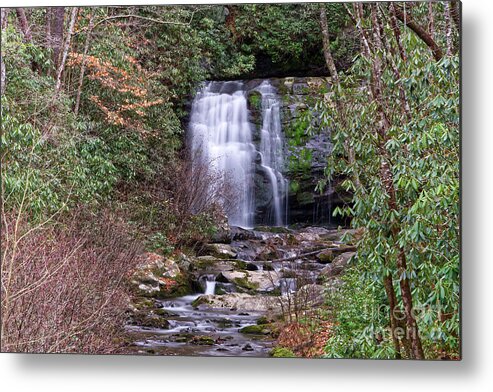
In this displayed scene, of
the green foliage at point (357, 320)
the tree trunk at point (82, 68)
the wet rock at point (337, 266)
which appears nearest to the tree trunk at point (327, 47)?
the wet rock at point (337, 266)

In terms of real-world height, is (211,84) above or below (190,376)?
above

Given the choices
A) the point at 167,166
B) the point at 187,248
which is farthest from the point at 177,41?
the point at 187,248

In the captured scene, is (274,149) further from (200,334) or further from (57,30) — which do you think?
(57,30)

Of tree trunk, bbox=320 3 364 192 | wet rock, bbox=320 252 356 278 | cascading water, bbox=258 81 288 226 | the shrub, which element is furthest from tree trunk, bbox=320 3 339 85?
the shrub

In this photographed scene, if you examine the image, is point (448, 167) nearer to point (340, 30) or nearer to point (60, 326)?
point (340, 30)

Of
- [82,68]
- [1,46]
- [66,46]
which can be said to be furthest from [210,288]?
[1,46]

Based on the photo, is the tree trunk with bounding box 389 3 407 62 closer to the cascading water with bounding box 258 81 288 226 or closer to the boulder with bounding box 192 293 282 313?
the cascading water with bounding box 258 81 288 226

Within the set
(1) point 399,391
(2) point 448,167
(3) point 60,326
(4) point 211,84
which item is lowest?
(1) point 399,391
